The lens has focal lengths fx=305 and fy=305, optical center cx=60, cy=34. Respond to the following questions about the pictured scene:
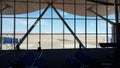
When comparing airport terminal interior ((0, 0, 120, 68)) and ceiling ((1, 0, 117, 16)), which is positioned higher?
ceiling ((1, 0, 117, 16))

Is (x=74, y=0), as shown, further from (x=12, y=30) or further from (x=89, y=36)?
(x=12, y=30)

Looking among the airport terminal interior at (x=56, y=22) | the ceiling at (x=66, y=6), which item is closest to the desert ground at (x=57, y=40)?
the airport terminal interior at (x=56, y=22)

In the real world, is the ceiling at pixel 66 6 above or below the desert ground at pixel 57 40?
above

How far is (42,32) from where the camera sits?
123 feet

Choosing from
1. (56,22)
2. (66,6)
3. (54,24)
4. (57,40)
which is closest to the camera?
(56,22)

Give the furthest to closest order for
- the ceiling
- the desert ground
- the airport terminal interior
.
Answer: the desert ground < the ceiling < the airport terminal interior

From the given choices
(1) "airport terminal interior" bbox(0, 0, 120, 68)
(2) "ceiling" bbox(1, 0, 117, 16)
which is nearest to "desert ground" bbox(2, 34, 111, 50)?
(1) "airport terminal interior" bbox(0, 0, 120, 68)

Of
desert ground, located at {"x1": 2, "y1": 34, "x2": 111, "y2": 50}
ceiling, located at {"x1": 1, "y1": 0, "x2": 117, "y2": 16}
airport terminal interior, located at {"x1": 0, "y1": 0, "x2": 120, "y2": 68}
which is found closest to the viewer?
airport terminal interior, located at {"x1": 0, "y1": 0, "x2": 120, "y2": 68}

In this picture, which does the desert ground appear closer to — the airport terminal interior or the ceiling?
the airport terminal interior

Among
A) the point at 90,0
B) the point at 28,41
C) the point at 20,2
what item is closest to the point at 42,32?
the point at 28,41

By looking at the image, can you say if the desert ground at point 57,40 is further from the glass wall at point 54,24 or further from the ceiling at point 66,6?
the ceiling at point 66,6

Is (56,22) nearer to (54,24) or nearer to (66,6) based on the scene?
(54,24)

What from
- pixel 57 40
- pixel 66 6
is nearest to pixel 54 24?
pixel 57 40

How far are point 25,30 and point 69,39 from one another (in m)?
5.92
